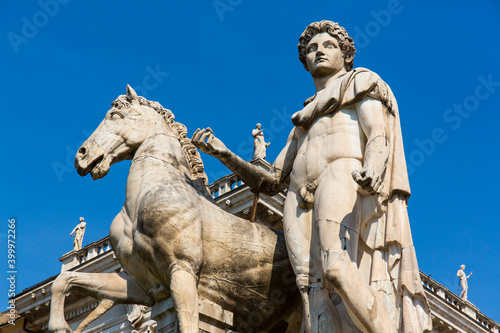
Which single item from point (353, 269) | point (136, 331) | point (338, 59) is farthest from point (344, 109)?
point (136, 331)

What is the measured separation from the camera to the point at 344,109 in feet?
A: 34.8

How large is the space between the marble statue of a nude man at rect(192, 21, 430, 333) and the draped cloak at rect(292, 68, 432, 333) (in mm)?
15

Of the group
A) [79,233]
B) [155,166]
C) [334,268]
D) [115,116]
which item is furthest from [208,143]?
[79,233]

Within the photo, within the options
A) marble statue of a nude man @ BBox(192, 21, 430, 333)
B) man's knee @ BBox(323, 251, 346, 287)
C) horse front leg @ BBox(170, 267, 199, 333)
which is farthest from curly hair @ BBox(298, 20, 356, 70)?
horse front leg @ BBox(170, 267, 199, 333)

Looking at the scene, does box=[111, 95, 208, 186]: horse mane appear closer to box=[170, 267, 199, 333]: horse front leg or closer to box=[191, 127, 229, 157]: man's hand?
box=[191, 127, 229, 157]: man's hand

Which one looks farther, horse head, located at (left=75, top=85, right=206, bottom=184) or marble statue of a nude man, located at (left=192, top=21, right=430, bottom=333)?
horse head, located at (left=75, top=85, right=206, bottom=184)

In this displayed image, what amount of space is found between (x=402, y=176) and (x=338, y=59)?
172 cm

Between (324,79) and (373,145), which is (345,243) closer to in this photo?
(373,145)

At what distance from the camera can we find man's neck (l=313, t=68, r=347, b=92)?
11148 millimetres

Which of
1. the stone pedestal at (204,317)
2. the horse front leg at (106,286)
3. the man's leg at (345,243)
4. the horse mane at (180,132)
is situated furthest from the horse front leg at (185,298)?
the horse mane at (180,132)

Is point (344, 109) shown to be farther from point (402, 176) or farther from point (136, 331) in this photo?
point (136, 331)

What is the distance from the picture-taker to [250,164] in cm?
1123

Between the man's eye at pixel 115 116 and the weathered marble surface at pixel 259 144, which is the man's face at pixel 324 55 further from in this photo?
the weathered marble surface at pixel 259 144

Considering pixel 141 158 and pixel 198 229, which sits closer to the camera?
pixel 198 229
